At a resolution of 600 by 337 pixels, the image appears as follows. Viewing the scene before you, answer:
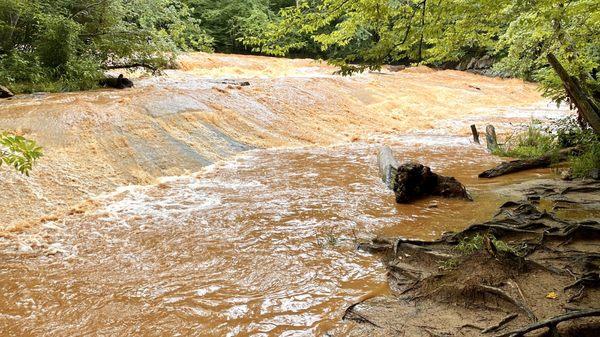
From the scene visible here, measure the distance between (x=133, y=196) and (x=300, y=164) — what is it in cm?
386

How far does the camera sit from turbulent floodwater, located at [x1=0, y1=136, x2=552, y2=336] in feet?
12.2

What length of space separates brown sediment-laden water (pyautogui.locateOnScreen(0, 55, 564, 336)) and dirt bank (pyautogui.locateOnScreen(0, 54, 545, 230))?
5cm

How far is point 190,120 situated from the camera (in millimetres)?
11570

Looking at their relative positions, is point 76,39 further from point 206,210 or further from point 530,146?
point 530,146

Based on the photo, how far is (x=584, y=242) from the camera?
4.50 metres

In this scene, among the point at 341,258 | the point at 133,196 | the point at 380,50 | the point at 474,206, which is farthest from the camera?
the point at 133,196

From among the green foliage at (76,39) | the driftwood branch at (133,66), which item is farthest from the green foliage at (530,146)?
the driftwood branch at (133,66)

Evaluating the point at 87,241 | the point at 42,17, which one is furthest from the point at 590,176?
the point at 42,17

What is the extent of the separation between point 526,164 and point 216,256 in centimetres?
676

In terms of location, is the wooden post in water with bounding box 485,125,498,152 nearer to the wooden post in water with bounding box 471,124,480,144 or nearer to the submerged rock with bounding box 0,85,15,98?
the wooden post in water with bounding box 471,124,480,144

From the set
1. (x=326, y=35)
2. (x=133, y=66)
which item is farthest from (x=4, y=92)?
(x=326, y=35)

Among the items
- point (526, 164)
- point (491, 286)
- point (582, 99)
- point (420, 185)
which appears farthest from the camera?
Result: point (526, 164)

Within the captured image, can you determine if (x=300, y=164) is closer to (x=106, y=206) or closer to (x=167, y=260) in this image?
(x=106, y=206)

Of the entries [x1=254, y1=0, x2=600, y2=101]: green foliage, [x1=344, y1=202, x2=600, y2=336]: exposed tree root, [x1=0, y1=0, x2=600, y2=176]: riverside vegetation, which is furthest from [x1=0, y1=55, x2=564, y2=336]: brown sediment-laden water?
[x1=254, y1=0, x2=600, y2=101]: green foliage
